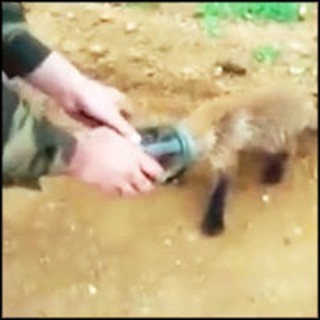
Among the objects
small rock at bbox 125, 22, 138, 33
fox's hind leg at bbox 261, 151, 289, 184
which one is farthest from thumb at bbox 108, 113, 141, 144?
small rock at bbox 125, 22, 138, 33

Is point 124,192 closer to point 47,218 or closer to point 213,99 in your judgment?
point 47,218

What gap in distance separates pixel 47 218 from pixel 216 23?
1.23 m

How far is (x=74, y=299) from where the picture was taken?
3584 millimetres

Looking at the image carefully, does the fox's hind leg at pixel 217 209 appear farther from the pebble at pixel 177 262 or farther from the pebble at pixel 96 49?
the pebble at pixel 96 49

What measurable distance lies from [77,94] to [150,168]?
366 mm

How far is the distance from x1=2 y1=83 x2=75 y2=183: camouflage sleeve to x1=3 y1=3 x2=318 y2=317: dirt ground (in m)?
0.88

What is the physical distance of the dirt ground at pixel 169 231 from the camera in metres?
3.59

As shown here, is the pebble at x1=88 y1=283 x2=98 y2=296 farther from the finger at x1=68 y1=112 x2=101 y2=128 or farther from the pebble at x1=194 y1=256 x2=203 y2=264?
the finger at x1=68 y1=112 x2=101 y2=128

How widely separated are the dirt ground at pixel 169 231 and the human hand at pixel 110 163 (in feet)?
2.38

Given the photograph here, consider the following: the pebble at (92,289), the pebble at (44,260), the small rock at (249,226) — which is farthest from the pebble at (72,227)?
the small rock at (249,226)

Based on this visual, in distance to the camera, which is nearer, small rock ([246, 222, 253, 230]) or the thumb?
the thumb

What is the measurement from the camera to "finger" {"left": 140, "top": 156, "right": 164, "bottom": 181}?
2.94 metres

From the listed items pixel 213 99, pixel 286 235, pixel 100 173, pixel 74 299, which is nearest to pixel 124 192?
pixel 100 173

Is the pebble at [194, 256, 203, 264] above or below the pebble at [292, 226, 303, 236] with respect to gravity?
above
